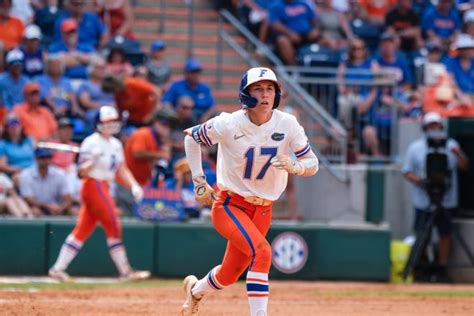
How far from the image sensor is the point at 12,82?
15.1 metres

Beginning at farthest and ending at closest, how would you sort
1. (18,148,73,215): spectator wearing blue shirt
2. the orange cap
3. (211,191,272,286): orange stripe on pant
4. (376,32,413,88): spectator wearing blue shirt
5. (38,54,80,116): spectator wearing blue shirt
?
(376,32,413,88): spectator wearing blue shirt
the orange cap
(38,54,80,116): spectator wearing blue shirt
(18,148,73,215): spectator wearing blue shirt
(211,191,272,286): orange stripe on pant

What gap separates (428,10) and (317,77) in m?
3.50

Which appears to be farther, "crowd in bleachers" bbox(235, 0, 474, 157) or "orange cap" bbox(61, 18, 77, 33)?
"crowd in bleachers" bbox(235, 0, 474, 157)

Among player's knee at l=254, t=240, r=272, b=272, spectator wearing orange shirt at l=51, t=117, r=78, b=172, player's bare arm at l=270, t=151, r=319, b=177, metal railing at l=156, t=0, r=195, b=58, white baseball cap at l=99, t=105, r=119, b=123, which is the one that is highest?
metal railing at l=156, t=0, r=195, b=58

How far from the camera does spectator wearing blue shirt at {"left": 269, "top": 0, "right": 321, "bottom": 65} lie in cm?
1767

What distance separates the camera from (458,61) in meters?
17.0

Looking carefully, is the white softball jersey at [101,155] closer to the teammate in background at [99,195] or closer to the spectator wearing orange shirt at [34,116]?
the teammate in background at [99,195]

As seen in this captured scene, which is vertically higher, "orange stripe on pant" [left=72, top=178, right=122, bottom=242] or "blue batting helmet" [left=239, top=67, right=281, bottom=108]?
"blue batting helmet" [left=239, top=67, right=281, bottom=108]

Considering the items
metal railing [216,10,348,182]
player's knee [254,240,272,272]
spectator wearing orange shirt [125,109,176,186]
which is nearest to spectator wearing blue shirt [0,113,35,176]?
spectator wearing orange shirt [125,109,176,186]

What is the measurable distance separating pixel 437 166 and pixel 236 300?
437 cm

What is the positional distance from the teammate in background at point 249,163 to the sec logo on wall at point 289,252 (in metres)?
5.79

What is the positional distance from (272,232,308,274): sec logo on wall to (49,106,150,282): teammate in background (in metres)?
2.28

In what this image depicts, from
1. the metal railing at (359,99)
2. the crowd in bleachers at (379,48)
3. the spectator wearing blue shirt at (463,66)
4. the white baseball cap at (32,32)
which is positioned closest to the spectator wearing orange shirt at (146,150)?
the white baseball cap at (32,32)

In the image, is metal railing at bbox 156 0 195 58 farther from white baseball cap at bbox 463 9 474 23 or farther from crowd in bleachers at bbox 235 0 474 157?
white baseball cap at bbox 463 9 474 23
